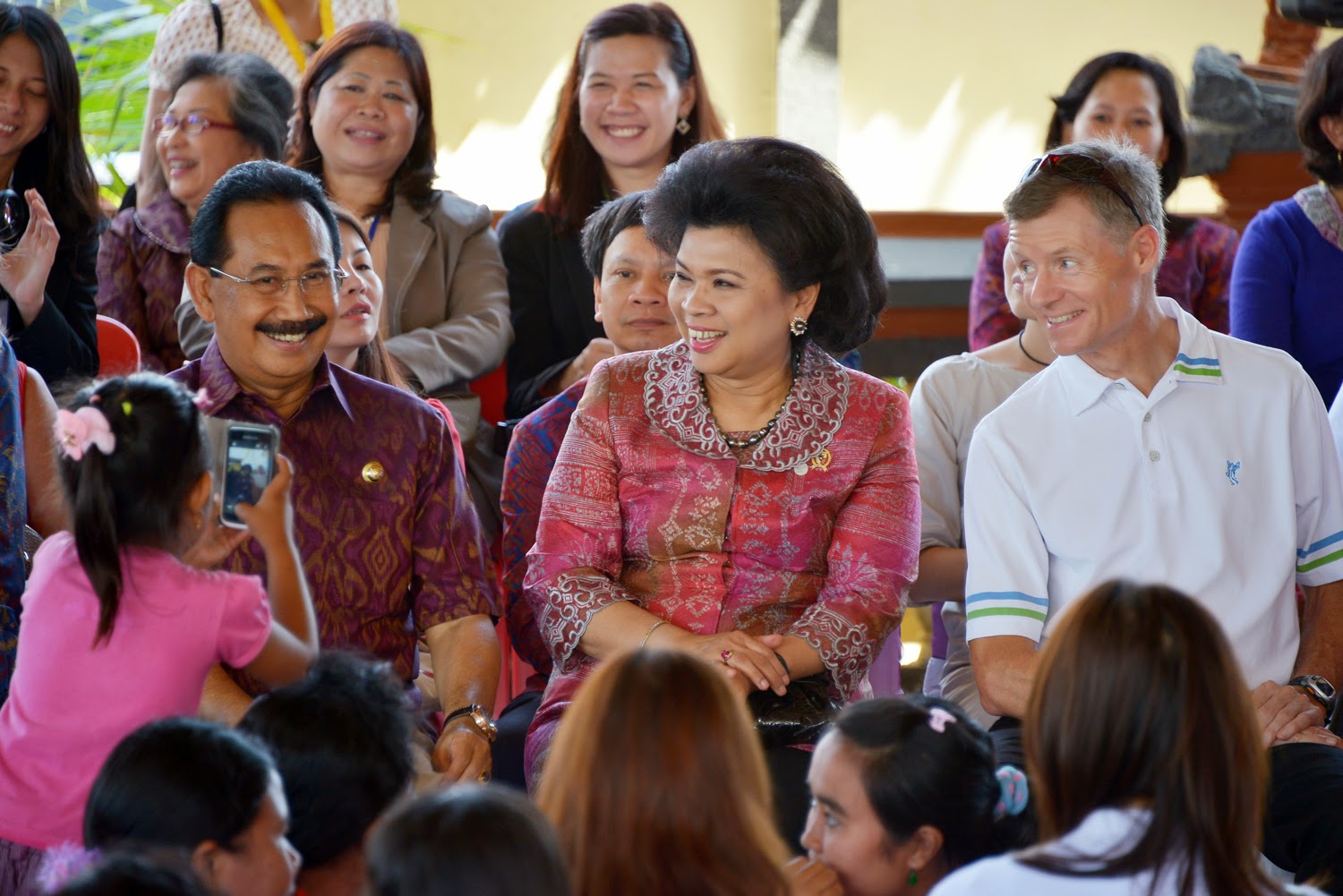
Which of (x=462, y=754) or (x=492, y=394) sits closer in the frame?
(x=462, y=754)

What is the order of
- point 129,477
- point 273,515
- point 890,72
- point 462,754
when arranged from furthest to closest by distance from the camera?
point 890,72 < point 462,754 < point 273,515 < point 129,477

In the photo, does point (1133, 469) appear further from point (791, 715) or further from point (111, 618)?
point (111, 618)

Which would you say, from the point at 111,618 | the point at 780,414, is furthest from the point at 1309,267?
the point at 111,618

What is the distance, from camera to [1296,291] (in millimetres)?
3561

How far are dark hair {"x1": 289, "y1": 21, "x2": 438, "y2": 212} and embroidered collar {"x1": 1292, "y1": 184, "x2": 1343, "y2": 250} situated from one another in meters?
2.05

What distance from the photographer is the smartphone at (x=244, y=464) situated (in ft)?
7.37

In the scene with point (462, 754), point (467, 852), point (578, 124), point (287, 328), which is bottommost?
point (462, 754)

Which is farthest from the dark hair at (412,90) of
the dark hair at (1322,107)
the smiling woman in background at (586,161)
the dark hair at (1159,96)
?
the dark hair at (1322,107)

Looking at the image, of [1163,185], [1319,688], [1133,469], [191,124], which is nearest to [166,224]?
[191,124]

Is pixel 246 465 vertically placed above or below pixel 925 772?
above

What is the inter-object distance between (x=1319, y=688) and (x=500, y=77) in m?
5.04

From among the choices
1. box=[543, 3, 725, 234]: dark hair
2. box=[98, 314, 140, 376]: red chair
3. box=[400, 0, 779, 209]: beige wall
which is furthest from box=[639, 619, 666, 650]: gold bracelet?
box=[400, 0, 779, 209]: beige wall

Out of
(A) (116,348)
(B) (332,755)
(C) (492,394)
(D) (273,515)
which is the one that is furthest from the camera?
(C) (492,394)

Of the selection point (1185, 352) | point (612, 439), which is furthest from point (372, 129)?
point (1185, 352)
